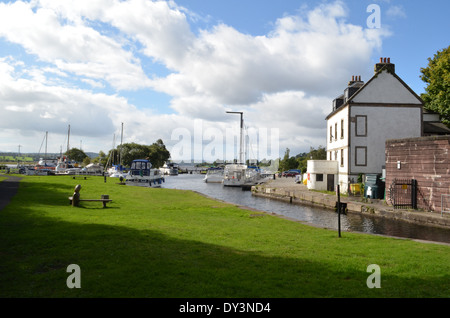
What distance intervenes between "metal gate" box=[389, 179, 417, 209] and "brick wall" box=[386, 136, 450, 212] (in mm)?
284

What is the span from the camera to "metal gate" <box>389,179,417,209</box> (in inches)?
836

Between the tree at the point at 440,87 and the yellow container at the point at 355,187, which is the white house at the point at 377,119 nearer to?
the yellow container at the point at 355,187

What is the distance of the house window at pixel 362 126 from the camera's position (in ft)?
103

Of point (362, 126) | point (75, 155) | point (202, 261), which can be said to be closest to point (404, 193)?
point (362, 126)

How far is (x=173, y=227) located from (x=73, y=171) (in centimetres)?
6108

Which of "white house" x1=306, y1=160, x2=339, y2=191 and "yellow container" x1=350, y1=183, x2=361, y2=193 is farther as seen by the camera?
"white house" x1=306, y1=160, x2=339, y2=191

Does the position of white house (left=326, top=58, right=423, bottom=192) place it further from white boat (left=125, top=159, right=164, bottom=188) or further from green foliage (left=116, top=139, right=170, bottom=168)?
green foliage (left=116, top=139, right=170, bottom=168)

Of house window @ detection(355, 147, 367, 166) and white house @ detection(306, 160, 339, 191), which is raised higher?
house window @ detection(355, 147, 367, 166)

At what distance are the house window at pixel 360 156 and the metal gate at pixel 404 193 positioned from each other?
874 cm

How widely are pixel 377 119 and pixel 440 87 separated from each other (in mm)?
9115

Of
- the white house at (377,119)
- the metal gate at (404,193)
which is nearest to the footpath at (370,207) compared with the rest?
the metal gate at (404,193)

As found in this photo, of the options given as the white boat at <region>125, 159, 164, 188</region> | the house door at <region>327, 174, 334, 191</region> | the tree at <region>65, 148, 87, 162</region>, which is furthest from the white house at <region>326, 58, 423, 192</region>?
the tree at <region>65, 148, 87, 162</region>

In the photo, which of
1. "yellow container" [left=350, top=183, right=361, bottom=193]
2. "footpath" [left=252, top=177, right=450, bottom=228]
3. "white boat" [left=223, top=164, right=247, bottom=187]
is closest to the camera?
"footpath" [left=252, top=177, right=450, bottom=228]

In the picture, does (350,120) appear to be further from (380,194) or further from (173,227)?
(173,227)
